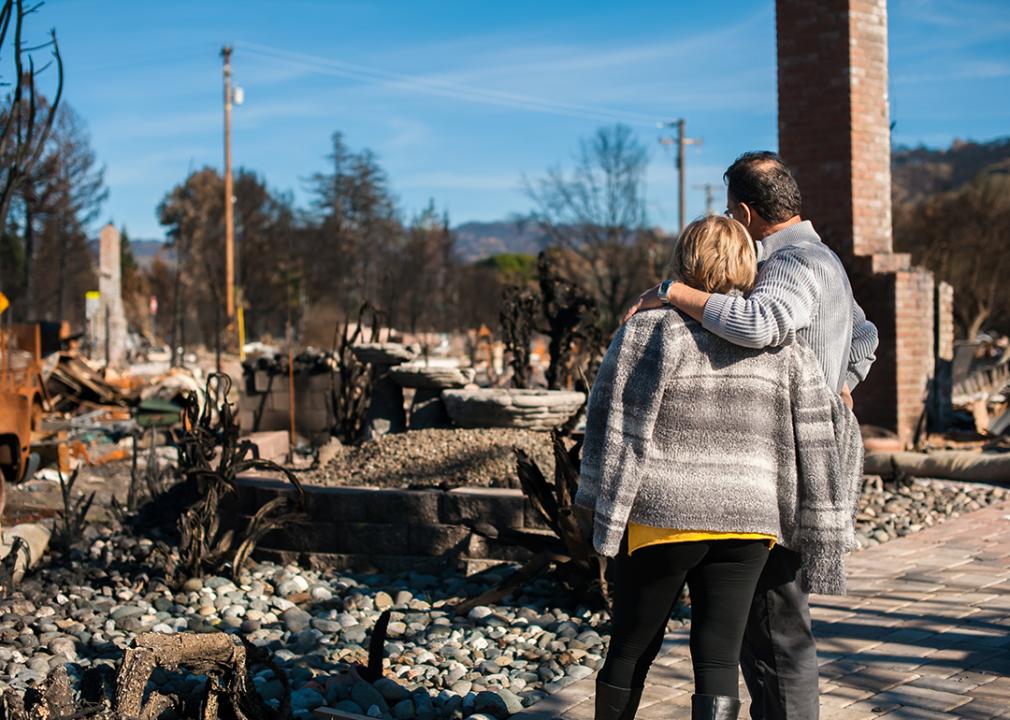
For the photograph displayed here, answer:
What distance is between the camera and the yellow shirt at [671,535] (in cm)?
257

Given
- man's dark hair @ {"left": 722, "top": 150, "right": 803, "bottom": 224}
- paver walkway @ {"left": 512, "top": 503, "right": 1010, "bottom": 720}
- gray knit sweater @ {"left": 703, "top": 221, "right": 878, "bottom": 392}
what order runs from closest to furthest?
1. gray knit sweater @ {"left": 703, "top": 221, "right": 878, "bottom": 392}
2. man's dark hair @ {"left": 722, "top": 150, "right": 803, "bottom": 224}
3. paver walkway @ {"left": 512, "top": 503, "right": 1010, "bottom": 720}

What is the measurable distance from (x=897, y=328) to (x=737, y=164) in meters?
7.49

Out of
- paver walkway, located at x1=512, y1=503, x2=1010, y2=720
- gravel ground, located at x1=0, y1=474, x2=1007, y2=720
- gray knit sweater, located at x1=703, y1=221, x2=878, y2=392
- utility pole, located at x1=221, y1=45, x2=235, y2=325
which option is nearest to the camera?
gray knit sweater, located at x1=703, y1=221, x2=878, y2=392

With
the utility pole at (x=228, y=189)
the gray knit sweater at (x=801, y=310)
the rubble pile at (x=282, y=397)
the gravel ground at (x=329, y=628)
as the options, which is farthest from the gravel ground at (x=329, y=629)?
the utility pole at (x=228, y=189)

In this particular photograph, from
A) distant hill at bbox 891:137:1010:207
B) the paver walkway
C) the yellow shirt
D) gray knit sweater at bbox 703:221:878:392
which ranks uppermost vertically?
distant hill at bbox 891:137:1010:207

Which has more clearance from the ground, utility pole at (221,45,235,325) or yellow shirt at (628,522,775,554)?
utility pole at (221,45,235,325)

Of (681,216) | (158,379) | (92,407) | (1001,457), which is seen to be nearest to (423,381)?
(1001,457)

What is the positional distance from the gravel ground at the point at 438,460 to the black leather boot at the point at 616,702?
353 cm

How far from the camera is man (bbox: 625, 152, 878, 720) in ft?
8.49

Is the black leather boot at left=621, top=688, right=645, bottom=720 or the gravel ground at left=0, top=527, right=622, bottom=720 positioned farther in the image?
the gravel ground at left=0, top=527, right=622, bottom=720

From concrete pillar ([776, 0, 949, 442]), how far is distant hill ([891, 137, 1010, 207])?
8368 cm

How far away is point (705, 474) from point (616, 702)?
0.61 meters

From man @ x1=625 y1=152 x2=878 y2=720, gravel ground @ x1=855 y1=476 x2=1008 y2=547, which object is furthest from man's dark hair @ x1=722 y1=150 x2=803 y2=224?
gravel ground @ x1=855 y1=476 x2=1008 y2=547

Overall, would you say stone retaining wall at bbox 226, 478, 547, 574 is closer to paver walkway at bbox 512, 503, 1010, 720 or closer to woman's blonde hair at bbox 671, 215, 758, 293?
paver walkway at bbox 512, 503, 1010, 720
